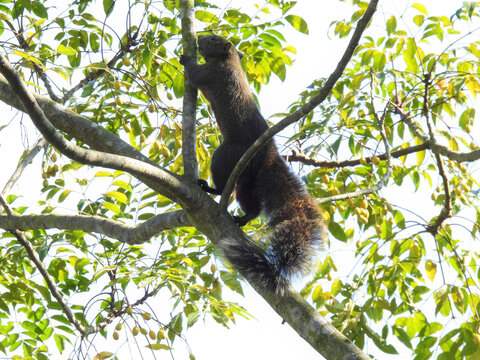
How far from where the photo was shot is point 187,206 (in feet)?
10.6

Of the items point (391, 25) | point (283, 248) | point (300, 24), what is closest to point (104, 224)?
point (283, 248)

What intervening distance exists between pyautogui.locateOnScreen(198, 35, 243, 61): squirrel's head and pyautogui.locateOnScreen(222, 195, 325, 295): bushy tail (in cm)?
A: 196

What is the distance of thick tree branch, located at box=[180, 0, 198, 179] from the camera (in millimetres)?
3529

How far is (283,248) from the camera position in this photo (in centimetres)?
352

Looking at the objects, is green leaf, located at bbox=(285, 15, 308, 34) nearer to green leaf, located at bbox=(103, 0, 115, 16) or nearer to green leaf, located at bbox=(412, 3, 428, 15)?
green leaf, located at bbox=(412, 3, 428, 15)

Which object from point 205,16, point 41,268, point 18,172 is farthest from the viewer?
point 18,172

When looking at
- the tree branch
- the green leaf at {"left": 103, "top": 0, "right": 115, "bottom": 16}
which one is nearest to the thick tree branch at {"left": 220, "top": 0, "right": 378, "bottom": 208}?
the tree branch

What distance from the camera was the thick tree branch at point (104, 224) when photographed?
3496 mm

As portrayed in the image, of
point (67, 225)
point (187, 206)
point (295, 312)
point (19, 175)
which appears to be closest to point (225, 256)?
point (187, 206)

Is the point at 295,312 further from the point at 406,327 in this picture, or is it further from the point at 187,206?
the point at 406,327

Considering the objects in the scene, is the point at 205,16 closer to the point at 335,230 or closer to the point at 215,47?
the point at 215,47

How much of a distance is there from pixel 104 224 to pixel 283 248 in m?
1.12

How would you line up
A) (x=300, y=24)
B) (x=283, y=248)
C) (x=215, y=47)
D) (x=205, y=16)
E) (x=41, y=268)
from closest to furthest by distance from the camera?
(x=283, y=248) < (x=41, y=268) < (x=300, y=24) < (x=205, y=16) < (x=215, y=47)

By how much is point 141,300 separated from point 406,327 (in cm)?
170
